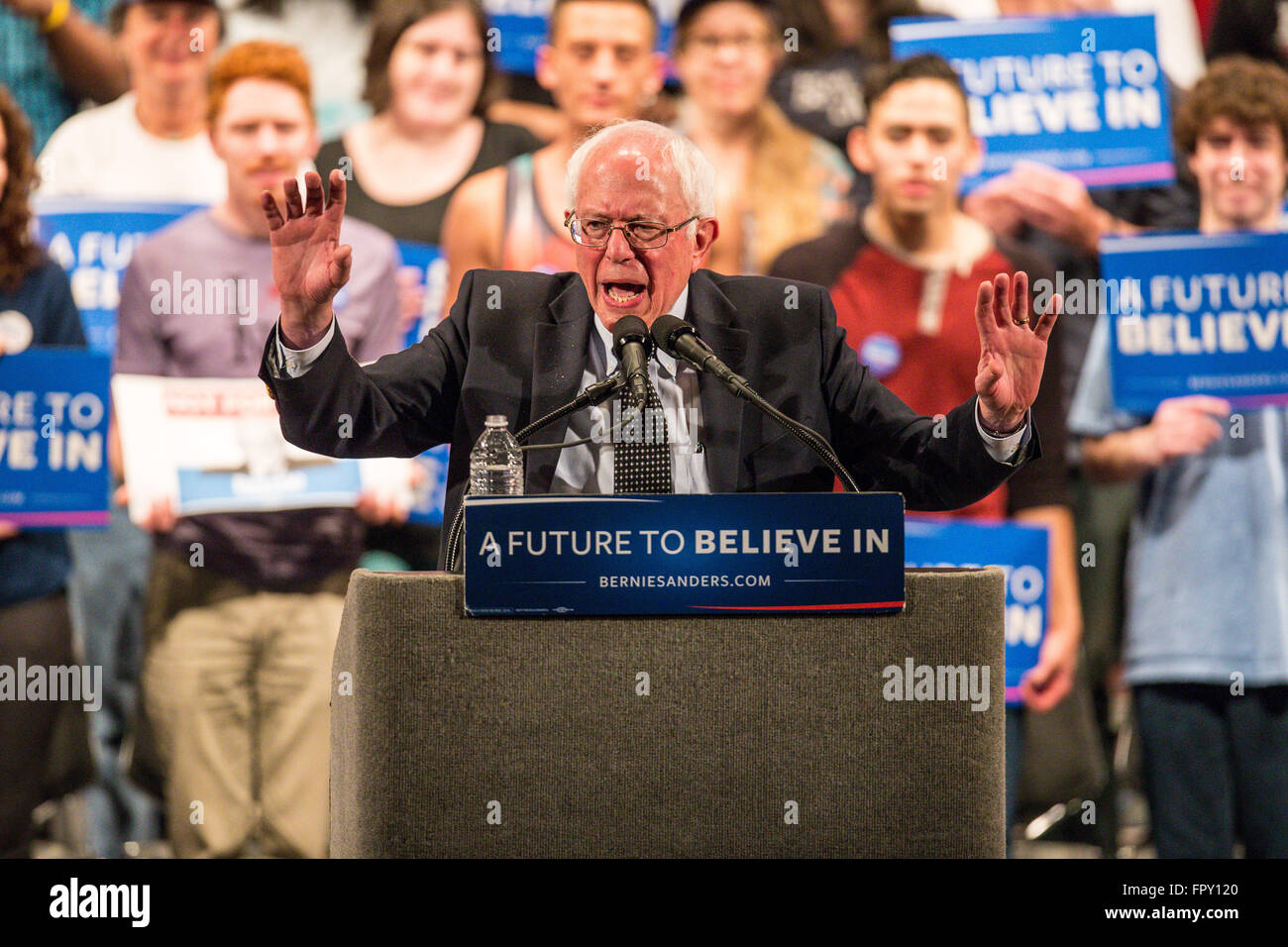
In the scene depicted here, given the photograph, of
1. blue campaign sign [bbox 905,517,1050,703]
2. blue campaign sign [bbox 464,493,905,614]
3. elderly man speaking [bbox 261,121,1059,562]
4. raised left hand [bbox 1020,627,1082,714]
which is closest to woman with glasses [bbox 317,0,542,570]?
blue campaign sign [bbox 905,517,1050,703]

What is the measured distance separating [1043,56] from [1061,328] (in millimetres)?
909

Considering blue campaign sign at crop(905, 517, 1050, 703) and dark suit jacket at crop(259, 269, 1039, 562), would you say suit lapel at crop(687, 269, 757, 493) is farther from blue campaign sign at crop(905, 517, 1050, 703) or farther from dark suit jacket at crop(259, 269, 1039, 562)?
blue campaign sign at crop(905, 517, 1050, 703)

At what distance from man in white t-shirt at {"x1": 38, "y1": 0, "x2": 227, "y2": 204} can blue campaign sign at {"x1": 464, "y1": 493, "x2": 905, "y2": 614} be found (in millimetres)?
3266

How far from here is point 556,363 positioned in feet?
7.56

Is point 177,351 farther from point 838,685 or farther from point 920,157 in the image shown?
point 838,685

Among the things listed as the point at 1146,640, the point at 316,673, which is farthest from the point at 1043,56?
the point at 316,673

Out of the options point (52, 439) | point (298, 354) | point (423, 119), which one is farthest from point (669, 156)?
point (52, 439)

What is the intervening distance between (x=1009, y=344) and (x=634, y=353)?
551mm

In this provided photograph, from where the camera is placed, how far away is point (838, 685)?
166 cm

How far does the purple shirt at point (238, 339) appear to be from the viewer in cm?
432

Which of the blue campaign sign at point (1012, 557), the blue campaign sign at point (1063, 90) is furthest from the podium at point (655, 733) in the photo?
the blue campaign sign at point (1063, 90)

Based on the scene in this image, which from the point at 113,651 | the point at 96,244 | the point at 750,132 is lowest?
the point at 113,651

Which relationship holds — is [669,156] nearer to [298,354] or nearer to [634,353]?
[634,353]

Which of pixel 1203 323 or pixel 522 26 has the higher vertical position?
pixel 522 26
